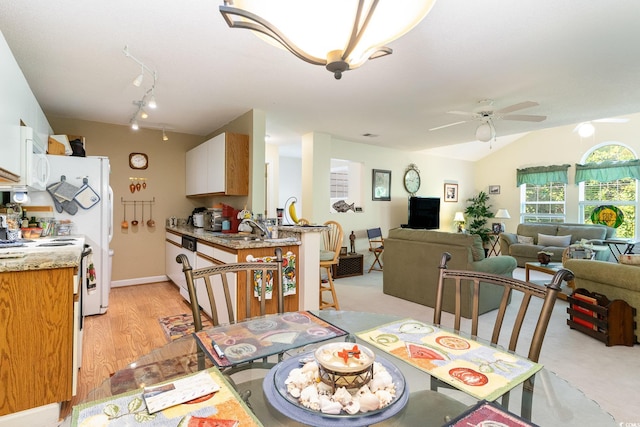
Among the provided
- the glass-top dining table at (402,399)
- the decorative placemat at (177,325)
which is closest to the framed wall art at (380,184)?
the decorative placemat at (177,325)

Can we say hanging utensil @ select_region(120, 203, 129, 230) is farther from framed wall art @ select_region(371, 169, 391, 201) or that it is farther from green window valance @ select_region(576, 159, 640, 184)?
green window valance @ select_region(576, 159, 640, 184)

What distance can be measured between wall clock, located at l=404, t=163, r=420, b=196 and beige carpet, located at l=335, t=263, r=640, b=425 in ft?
11.2

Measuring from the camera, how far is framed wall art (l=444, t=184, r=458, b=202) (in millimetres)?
A: 7926

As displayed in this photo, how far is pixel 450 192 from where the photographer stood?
8.04 meters

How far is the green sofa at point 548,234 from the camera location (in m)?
6.09

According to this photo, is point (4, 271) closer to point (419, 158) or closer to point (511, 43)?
point (511, 43)

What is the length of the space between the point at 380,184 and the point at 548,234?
12.2 feet

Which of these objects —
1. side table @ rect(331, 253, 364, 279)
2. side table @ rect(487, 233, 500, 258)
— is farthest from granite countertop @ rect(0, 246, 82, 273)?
side table @ rect(487, 233, 500, 258)

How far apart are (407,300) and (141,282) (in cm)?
387

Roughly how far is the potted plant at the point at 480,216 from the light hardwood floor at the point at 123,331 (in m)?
6.96

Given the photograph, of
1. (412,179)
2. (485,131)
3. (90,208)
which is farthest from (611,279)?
(90,208)

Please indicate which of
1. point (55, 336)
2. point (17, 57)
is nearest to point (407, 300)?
point (55, 336)

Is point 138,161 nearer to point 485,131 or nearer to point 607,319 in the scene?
point 485,131

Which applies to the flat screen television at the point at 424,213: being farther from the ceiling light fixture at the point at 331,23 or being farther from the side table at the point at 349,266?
the ceiling light fixture at the point at 331,23
